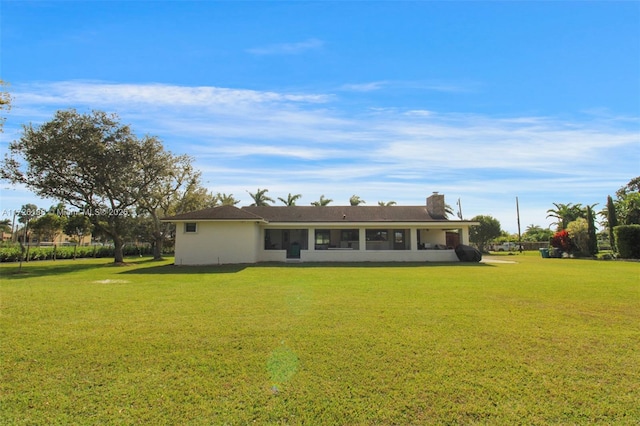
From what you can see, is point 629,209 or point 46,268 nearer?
point 46,268

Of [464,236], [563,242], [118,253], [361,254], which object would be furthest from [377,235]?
[118,253]

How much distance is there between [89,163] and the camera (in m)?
21.7

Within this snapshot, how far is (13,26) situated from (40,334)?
7039mm

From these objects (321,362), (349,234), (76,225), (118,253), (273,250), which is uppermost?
(76,225)

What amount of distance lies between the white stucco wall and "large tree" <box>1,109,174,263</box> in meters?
6.71

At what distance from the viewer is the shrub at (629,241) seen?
77.9 feet

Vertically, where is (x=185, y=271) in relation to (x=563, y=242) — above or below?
below

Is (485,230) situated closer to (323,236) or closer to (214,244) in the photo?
(323,236)

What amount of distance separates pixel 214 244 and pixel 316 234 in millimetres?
7682

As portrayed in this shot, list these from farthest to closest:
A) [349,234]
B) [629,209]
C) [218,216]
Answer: [629,209]
[349,234]
[218,216]

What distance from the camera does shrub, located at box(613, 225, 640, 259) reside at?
77.9 feet

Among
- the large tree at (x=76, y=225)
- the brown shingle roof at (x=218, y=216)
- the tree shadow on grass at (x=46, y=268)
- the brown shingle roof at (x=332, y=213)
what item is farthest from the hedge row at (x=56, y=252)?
the brown shingle roof at (x=332, y=213)

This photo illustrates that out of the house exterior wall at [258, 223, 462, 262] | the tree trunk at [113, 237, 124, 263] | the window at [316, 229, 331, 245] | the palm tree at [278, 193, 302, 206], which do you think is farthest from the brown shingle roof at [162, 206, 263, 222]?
the palm tree at [278, 193, 302, 206]

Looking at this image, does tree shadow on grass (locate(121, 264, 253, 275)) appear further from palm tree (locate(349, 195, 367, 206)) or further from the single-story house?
palm tree (locate(349, 195, 367, 206))
